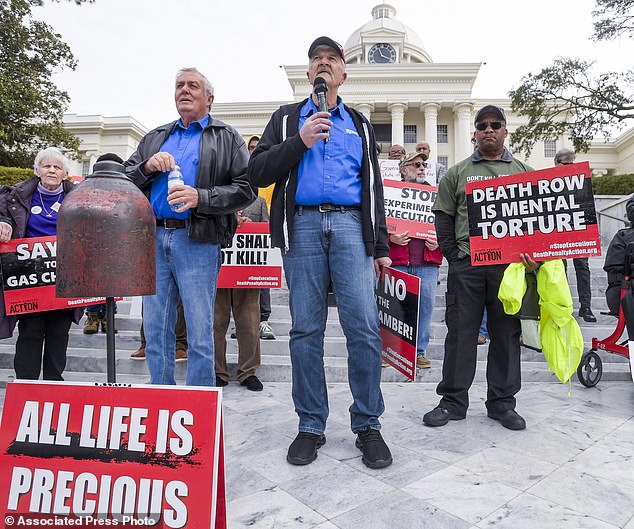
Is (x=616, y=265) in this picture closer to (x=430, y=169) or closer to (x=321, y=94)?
(x=430, y=169)

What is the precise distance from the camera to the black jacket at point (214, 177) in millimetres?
2484

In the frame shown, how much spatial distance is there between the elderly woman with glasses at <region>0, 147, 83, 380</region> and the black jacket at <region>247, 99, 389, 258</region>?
1939 millimetres

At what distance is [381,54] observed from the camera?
5556 centimetres

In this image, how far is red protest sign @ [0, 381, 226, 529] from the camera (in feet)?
4.95

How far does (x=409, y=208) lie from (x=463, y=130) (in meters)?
39.7

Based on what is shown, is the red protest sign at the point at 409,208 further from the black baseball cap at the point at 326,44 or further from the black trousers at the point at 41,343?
the black trousers at the point at 41,343

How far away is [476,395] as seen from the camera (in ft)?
12.9

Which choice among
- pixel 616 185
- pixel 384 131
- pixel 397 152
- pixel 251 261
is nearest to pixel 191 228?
pixel 251 261

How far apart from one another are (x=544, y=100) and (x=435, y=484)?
22.6 m

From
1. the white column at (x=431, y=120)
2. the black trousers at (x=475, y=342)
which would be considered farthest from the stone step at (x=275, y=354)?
the white column at (x=431, y=120)

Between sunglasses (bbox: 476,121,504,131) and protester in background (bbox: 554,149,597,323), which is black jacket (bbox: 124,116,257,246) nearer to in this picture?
sunglasses (bbox: 476,121,504,131)

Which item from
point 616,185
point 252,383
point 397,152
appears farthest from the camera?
point 616,185

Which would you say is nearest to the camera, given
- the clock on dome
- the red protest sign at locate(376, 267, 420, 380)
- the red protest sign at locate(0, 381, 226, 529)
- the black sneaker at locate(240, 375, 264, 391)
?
the red protest sign at locate(0, 381, 226, 529)

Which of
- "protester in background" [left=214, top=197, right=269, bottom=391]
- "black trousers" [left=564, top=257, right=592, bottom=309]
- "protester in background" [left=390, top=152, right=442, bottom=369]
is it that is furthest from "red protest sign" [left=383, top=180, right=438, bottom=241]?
"black trousers" [left=564, top=257, right=592, bottom=309]
